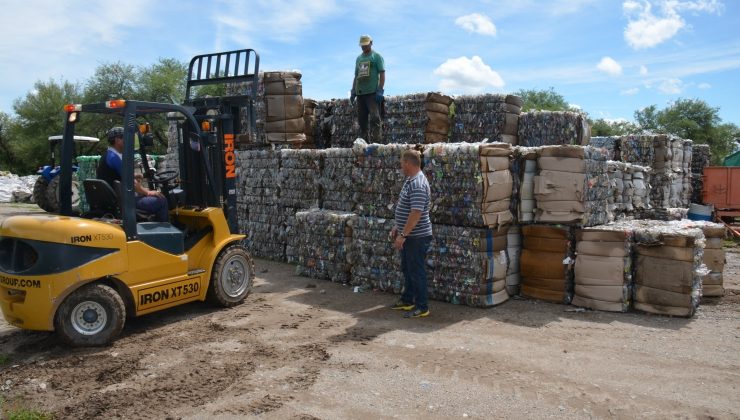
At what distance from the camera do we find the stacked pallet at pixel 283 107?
1129 cm

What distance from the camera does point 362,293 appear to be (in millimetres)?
8648

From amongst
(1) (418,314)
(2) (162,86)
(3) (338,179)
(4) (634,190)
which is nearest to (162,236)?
(1) (418,314)

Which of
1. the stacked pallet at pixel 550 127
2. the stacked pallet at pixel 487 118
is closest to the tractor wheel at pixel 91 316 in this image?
the stacked pallet at pixel 487 118

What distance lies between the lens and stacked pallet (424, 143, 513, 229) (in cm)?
757

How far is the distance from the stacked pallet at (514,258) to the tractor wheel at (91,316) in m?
5.29

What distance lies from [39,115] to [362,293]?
1495 inches

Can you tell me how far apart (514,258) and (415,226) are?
199 cm

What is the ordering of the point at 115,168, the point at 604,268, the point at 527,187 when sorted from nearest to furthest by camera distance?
the point at 115,168 → the point at 604,268 → the point at 527,187

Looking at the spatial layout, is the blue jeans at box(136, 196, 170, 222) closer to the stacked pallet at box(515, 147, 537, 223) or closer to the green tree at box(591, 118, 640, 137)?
the stacked pallet at box(515, 147, 537, 223)

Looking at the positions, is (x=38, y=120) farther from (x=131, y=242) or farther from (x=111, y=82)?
(x=131, y=242)

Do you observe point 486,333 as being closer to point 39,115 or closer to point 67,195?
point 67,195

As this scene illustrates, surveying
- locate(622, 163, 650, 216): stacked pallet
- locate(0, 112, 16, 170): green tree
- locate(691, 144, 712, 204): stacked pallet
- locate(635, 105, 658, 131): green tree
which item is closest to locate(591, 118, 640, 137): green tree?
locate(635, 105, 658, 131): green tree

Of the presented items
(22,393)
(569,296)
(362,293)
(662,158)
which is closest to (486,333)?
(569,296)

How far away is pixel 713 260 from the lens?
8.36m
